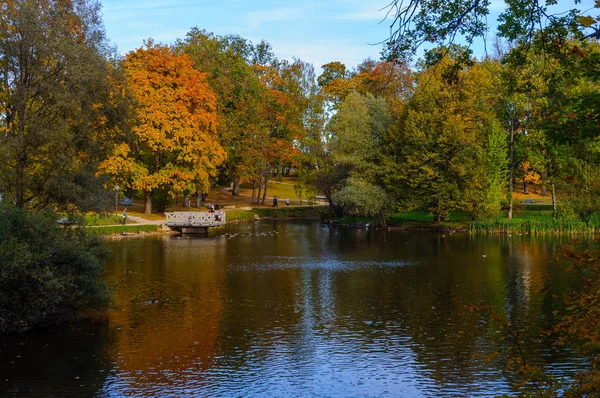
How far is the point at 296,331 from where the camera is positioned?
60.4ft

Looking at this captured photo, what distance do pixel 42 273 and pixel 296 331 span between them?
7.18m

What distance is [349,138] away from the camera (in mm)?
52844

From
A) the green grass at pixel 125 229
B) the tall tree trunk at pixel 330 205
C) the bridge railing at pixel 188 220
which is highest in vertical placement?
the tall tree trunk at pixel 330 205

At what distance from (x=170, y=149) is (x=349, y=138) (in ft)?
48.4

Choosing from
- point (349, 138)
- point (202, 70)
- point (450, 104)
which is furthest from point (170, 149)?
point (450, 104)

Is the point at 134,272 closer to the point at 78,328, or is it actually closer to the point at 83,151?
the point at 83,151

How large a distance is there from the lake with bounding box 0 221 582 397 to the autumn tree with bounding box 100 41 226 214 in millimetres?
16047

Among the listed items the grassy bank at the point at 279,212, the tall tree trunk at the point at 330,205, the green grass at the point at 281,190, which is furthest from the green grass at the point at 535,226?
the green grass at the point at 281,190

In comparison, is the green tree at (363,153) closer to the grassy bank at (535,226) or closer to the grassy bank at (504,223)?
the grassy bank at (504,223)

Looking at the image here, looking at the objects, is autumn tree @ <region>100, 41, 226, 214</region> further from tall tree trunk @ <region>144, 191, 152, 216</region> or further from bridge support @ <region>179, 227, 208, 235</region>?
bridge support @ <region>179, 227, 208, 235</region>

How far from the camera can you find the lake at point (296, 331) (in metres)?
13.9

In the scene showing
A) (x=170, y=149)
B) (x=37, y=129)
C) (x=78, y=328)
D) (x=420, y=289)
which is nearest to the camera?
(x=78, y=328)

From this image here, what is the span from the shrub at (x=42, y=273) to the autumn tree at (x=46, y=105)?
11.0 feet

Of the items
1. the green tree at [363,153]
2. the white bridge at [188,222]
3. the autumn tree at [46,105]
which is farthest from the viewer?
the green tree at [363,153]
